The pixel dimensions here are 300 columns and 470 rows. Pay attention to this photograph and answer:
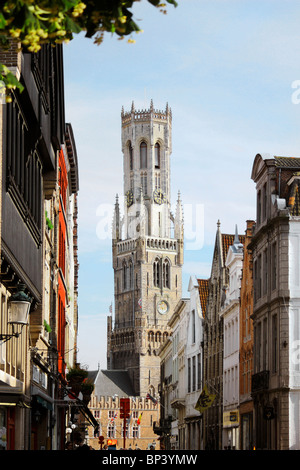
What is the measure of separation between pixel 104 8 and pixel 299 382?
37.1 m

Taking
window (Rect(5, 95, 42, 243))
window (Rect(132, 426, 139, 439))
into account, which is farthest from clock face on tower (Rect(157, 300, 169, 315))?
window (Rect(5, 95, 42, 243))

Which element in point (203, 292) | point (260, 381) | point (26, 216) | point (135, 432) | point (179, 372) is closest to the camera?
point (26, 216)

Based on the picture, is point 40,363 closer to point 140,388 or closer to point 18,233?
point 18,233

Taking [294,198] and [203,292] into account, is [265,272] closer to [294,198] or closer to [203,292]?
[294,198]

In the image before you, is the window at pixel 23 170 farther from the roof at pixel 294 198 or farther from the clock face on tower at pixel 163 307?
the clock face on tower at pixel 163 307

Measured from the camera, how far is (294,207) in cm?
4500

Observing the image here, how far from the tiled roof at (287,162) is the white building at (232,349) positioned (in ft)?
35.9

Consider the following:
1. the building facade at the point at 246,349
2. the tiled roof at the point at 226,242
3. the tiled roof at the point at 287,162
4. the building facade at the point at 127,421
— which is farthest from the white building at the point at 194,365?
the building facade at the point at 127,421

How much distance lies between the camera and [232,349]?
198ft

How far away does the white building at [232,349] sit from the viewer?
191 ft

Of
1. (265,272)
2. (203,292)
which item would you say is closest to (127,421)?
(203,292)

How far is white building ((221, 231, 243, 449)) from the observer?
58250 millimetres

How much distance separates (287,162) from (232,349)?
15.9 meters
